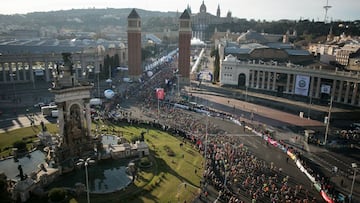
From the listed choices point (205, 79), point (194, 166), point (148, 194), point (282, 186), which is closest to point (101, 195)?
point (148, 194)

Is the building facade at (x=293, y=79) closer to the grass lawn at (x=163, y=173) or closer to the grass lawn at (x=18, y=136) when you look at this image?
the grass lawn at (x=163, y=173)

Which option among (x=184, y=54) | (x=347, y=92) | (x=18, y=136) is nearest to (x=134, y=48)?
(x=184, y=54)

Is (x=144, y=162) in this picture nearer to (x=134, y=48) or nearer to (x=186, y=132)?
(x=186, y=132)

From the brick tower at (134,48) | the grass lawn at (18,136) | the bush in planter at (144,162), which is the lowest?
the grass lawn at (18,136)

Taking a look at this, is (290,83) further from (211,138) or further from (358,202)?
(358,202)

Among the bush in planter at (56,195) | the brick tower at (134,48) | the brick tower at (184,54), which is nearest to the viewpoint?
the bush in planter at (56,195)

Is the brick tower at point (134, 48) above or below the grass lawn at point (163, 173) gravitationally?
above

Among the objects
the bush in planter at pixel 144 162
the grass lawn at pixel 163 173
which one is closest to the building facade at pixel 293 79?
the grass lawn at pixel 163 173

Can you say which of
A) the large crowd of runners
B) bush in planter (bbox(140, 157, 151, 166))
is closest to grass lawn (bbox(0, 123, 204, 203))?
bush in planter (bbox(140, 157, 151, 166))
